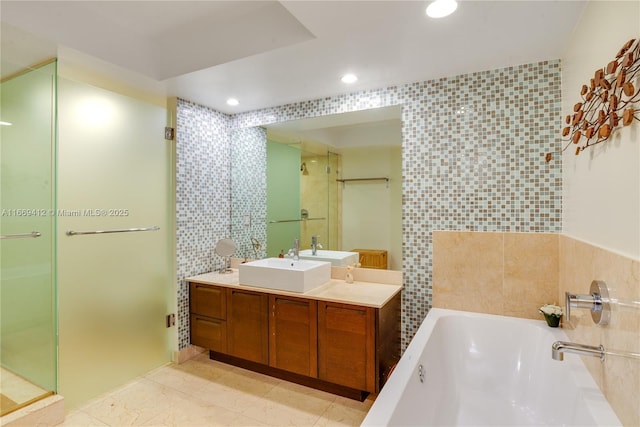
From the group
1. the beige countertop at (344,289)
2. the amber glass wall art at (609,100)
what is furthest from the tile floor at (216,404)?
the amber glass wall art at (609,100)

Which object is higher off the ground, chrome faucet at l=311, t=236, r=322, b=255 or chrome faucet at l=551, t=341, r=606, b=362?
chrome faucet at l=311, t=236, r=322, b=255

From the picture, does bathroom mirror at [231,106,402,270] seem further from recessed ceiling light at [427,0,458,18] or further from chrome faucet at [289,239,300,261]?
recessed ceiling light at [427,0,458,18]

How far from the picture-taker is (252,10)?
201 centimetres

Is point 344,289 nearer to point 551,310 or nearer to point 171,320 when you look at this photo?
point 551,310

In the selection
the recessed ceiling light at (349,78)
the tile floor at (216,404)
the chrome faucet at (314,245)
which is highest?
the recessed ceiling light at (349,78)

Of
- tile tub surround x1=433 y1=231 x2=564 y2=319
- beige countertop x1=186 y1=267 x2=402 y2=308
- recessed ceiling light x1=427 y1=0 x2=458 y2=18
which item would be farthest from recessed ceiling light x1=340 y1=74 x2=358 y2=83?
beige countertop x1=186 y1=267 x2=402 y2=308

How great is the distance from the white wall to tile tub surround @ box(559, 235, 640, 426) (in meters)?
0.05

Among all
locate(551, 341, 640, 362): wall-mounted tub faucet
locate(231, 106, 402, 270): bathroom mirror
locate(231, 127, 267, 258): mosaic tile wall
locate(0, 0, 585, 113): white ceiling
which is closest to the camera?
locate(551, 341, 640, 362): wall-mounted tub faucet

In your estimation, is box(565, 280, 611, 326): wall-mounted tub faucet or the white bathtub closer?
box(565, 280, 611, 326): wall-mounted tub faucet

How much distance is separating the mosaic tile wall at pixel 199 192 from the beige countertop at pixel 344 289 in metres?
0.23

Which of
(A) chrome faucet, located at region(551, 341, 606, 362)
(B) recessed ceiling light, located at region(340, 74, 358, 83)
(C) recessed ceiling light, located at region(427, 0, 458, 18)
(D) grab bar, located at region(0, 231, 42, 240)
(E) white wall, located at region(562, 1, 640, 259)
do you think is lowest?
(A) chrome faucet, located at region(551, 341, 606, 362)

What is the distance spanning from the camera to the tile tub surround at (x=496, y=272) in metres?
2.17

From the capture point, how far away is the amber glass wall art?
1093mm

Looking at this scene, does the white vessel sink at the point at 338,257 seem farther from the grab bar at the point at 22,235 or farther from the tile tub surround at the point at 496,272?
the grab bar at the point at 22,235
